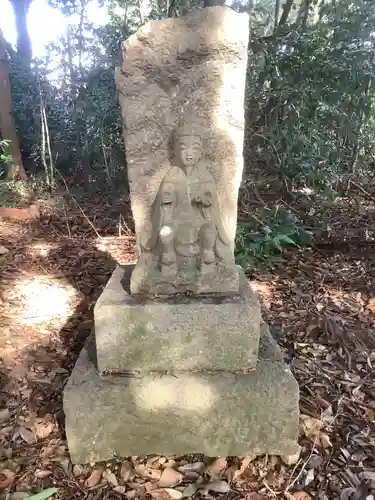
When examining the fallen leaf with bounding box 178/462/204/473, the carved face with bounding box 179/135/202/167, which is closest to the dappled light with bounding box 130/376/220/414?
the fallen leaf with bounding box 178/462/204/473

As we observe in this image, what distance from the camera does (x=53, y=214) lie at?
6258 millimetres

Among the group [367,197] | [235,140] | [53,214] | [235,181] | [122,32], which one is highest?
[122,32]

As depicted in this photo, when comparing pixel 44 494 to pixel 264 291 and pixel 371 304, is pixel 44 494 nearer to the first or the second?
pixel 264 291

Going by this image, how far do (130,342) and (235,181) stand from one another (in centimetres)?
96

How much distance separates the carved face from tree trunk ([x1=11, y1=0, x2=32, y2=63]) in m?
9.21

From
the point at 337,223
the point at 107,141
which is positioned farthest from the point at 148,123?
the point at 107,141

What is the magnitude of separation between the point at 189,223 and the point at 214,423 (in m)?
0.99

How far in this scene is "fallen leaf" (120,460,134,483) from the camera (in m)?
2.01

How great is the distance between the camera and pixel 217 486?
194cm

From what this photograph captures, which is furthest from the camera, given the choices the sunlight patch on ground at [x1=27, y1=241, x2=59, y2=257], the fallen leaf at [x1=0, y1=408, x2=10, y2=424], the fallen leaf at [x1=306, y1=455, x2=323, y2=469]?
the sunlight patch on ground at [x1=27, y1=241, x2=59, y2=257]

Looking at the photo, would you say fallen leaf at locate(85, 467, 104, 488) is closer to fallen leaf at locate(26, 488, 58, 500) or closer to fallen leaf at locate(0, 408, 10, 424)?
fallen leaf at locate(26, 488, 58, 500)

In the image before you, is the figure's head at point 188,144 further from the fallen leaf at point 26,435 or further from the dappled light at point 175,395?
the fallen leaf at point 26,435

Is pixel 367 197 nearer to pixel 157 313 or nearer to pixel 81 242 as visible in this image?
pixel 81 242

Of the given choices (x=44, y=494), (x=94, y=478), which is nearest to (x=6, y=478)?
(x=44, y=494)
